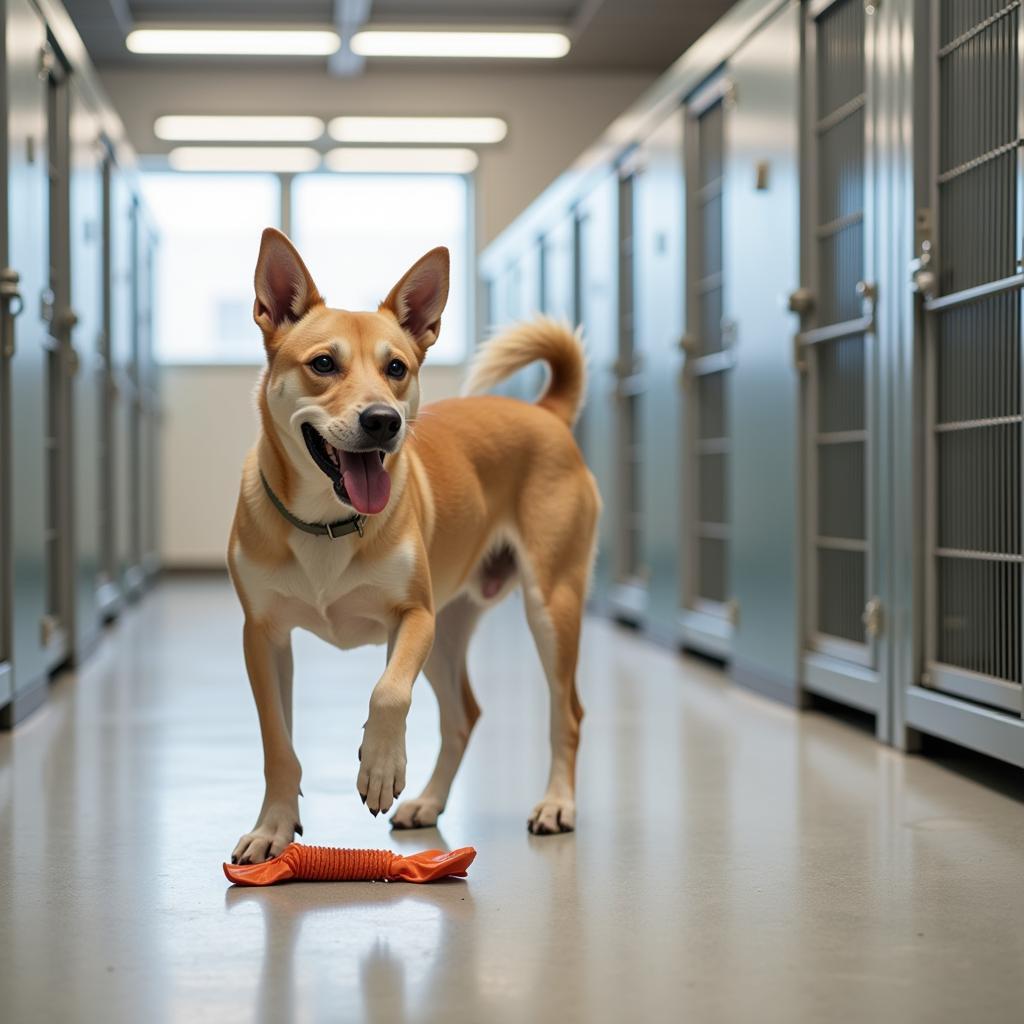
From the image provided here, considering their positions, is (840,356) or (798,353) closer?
(840,356)

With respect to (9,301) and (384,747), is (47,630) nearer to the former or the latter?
(9,301)

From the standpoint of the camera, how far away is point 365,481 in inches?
96.0

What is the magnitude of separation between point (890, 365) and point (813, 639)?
1071mm

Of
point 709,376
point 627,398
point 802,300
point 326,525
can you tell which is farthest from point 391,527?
point 627,398

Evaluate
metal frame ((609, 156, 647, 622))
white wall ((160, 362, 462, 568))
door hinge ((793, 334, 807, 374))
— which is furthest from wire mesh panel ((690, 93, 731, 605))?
white wall ((160, 362, 462, 568))

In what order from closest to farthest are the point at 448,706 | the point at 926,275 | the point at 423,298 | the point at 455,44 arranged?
the point at 423,298
the point at 448,706
the point at 926,275
the point at 455,44

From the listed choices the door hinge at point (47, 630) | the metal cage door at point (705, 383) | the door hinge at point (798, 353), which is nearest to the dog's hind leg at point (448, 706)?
the door hinge at point (798, 353)

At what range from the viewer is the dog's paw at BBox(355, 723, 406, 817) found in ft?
7.80

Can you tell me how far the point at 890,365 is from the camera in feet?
13.1

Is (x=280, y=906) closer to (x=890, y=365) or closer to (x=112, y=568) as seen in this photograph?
(x=890, y=365)

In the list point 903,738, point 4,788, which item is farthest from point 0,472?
point 903,738

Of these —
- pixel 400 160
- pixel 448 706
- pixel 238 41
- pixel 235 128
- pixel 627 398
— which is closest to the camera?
pixel 448 706

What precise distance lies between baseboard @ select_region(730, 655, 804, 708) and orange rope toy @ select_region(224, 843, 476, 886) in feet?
7.82

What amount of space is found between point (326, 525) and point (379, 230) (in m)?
10.2
